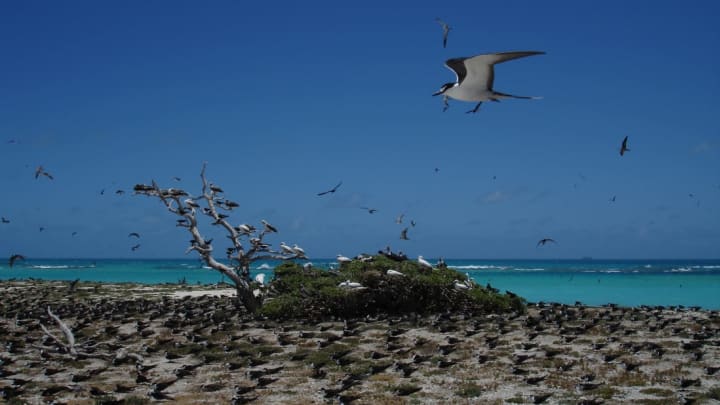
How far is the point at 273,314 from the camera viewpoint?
22.2 m

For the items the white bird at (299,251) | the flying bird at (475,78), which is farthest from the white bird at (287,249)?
the flying bird at (475,78)

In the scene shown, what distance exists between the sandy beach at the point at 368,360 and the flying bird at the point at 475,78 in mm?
5334

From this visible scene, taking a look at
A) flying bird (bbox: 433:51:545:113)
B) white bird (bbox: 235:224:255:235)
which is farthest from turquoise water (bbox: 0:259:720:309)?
flying bird (bbox: 433:51:545:113)

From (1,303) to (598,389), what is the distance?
27145 mm

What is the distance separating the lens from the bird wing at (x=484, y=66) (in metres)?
8.34

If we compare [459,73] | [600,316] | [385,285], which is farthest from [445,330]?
[459,73]

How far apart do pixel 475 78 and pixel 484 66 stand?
324mm

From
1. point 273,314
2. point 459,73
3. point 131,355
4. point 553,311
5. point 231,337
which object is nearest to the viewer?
point 459,73

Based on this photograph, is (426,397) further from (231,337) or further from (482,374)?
(231,337)

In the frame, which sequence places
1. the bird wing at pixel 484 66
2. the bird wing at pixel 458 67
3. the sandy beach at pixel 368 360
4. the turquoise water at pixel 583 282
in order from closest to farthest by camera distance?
1. the bird wing at pixel 484 66
2. the bird wing at pixel 458 67
3. the sandy beach at pixel 368 360
4. the turquoise water at pixel 583 282

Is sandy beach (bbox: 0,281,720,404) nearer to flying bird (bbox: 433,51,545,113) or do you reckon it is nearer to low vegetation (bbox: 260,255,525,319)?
low vegetation (bbox: 260,255,525,319)

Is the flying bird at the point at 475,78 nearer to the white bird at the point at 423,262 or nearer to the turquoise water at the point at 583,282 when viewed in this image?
the white bird at the point at 423,262

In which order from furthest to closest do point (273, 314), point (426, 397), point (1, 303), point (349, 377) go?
point (1, 303)
point (273, 314)
point (349, 377)
point (426, 397)

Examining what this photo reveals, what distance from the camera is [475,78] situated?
912 cm
